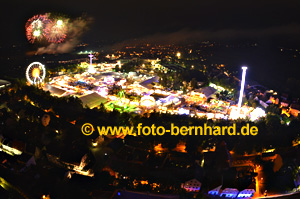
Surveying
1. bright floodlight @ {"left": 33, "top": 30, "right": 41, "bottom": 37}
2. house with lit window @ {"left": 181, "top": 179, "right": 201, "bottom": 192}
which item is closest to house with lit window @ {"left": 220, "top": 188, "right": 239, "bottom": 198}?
house with lit window @ {"left": 181, "top": 179, "right": 201, "bottom": 192}

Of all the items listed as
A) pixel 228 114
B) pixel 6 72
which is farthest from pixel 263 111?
pixel 6 72

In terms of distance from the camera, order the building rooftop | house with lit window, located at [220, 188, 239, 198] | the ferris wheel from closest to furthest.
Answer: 1. house with lit window, located at [220, 188, 239, 198]
2. the building rooftop
3. the ferris wheel

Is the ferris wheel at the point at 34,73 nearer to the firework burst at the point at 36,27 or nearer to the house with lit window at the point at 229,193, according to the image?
the firework burst at the point at 36,27

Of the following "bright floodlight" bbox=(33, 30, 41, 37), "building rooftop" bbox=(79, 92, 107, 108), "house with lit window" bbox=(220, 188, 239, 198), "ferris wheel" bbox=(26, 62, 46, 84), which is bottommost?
"house with lit window" bbox=(220, 188, 239, 198)

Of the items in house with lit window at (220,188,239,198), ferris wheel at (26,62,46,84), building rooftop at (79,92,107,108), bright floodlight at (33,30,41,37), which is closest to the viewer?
house with lit window at (220,188,239,198)

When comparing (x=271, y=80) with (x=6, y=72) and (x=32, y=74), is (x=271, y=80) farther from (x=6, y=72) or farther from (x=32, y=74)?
(x=6, y=72)

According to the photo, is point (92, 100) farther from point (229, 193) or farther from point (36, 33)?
point (229, 193)

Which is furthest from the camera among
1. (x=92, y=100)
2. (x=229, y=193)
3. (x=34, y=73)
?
(x=34, y=73)

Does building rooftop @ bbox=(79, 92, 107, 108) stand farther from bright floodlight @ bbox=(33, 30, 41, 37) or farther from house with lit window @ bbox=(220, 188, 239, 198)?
house with lit window @ bbox=(220, 188, 239, 198)

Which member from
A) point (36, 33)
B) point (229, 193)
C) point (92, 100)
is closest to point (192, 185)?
point (229, 193)
